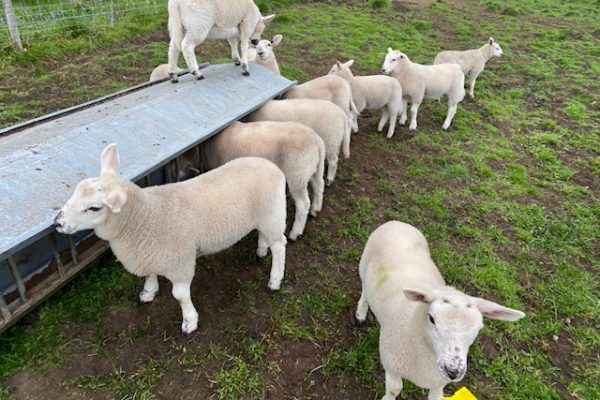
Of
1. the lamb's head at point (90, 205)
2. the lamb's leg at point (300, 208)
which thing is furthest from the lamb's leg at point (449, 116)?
the lamb's head at point (90, 205)

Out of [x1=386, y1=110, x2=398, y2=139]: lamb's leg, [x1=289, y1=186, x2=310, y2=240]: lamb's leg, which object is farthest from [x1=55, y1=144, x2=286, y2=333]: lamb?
[x1=386, y1=110, x2=398, y2=139]: lamb's leg

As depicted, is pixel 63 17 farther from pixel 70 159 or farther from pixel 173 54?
pixel 70 159

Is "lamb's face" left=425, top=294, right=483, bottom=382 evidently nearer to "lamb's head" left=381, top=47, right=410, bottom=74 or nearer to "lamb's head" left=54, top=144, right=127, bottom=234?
"lamb's head" left=54, top=144, right=127, bottom=234

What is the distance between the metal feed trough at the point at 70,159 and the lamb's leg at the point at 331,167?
114 cm

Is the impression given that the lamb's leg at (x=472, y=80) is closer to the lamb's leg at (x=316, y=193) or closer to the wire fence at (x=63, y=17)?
the lamb's leg at (x=316, y=193)

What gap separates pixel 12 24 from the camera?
7688 mm

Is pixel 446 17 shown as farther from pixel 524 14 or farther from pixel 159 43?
pixel 159 43

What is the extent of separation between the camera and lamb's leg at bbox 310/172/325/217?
4.80m

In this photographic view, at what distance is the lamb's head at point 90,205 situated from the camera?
2.59 meters

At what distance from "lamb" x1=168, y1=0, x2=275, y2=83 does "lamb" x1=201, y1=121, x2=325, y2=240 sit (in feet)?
4.79

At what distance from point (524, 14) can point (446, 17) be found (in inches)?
165

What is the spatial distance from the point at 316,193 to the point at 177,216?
2092mm

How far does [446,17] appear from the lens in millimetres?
15000

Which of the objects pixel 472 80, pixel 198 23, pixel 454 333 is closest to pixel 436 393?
pixel 454 333
